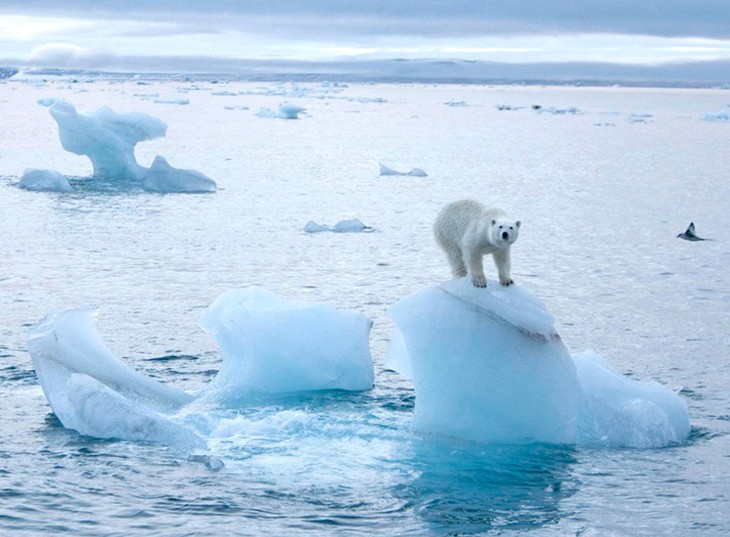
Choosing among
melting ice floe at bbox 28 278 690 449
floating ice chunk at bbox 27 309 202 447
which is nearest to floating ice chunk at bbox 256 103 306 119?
melting ice floe at bbox 28 278 690 449

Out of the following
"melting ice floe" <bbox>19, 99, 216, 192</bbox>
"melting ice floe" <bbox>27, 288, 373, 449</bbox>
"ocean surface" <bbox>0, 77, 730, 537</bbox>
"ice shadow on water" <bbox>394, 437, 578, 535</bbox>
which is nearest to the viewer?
"ice shadow on water" <bbox>394, 437, 578, 535</bbox>

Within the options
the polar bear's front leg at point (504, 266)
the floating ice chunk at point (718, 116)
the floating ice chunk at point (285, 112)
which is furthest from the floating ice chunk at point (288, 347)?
the floating ice chunk at point (718, 116)

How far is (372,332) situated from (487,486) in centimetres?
429

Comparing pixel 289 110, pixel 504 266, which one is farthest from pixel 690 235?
pixel 289 110

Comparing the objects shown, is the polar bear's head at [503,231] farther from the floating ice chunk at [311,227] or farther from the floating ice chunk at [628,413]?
the floating ice chunk at [311,227]

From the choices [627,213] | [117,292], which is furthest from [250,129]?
[117,292]

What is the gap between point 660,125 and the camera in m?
54.4

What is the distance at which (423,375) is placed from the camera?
25.5 ft

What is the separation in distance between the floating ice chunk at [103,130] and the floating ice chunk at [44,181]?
29.8 inches

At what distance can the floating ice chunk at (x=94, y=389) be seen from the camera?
786 centimetres

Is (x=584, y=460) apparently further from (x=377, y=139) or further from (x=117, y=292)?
(x=377, y=139)

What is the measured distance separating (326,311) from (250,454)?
6.68 feet

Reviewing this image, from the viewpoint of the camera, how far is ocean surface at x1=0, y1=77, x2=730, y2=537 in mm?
6730

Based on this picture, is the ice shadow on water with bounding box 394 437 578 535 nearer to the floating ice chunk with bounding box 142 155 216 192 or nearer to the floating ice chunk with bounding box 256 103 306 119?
the floating ice chunk with bounding box 142 155 216 192
